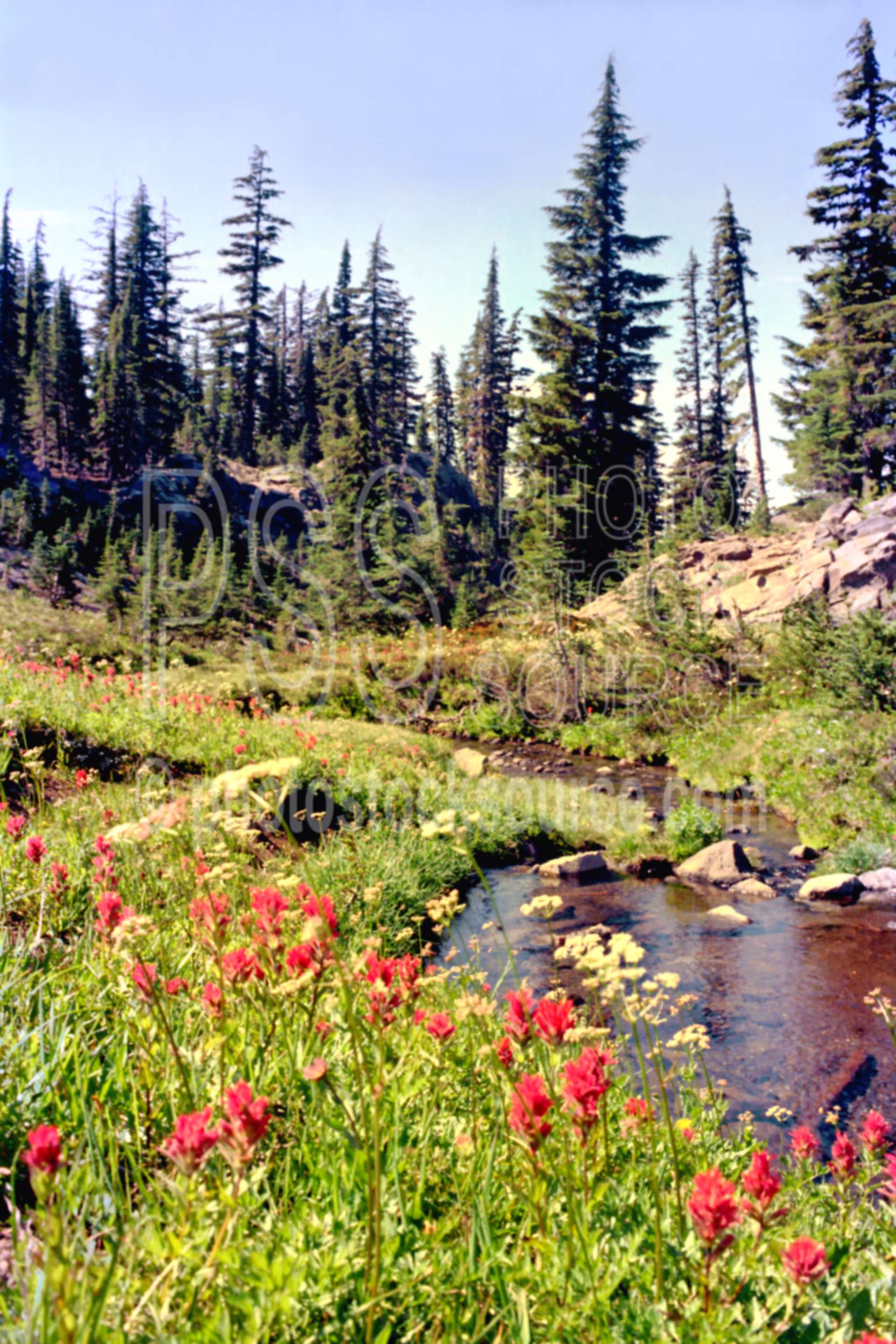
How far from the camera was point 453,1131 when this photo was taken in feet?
7.84

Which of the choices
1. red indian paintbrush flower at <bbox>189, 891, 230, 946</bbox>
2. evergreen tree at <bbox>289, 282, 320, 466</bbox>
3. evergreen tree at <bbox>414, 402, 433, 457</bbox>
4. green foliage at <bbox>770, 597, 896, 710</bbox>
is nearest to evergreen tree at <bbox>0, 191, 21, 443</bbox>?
evergreen tree at <bbox>289, 282, 320, 466</bbox>

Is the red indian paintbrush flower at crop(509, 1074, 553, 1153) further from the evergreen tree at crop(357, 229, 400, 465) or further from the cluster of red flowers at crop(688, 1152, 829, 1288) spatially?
the evergreen tree at crop(357, 229, 400, 465)

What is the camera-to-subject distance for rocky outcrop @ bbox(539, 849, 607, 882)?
10.3 m

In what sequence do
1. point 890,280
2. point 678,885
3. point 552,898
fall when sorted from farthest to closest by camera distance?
point 890,280, point 678,885, point 552,898

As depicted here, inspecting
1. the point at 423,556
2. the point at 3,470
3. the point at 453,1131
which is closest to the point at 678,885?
the point at 453,1131

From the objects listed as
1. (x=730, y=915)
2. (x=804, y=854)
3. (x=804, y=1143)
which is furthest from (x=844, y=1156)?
(x=804, y=854)

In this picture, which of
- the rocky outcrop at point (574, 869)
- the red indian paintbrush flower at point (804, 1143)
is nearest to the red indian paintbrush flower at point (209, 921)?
the red indian paintbrush flower at point (804, 1143)

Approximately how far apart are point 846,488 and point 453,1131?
1190 inches

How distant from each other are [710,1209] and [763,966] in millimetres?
6912

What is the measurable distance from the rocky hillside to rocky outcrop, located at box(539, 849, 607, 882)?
10579 mm

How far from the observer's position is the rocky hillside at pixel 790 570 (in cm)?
1916

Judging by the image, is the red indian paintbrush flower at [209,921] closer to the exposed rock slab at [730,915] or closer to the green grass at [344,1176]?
the green grass at [344,1176]

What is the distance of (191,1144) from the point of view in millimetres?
1391

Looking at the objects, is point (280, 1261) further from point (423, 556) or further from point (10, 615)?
point (423, 556)
